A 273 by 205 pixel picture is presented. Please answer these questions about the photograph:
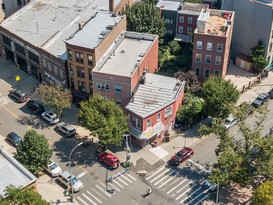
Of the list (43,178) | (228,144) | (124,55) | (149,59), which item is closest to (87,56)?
(124,55)

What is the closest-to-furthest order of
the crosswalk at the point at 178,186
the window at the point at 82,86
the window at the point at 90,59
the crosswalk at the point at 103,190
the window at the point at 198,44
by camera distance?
the crosswalk at the point at 103,190 → the crosswalk at the point at 178,186 → the window at the point at 90,59 → the window at the point at 82,86 → the window at the point at 198,44

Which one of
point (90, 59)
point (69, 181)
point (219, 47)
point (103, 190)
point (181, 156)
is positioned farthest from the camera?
point (219, 47)

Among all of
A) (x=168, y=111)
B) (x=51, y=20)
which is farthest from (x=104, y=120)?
(x=51, y=20)

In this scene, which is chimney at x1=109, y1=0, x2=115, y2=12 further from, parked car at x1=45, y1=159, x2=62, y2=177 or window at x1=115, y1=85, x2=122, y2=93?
parked car at x1=45, y1=159, x2=62, y2=177

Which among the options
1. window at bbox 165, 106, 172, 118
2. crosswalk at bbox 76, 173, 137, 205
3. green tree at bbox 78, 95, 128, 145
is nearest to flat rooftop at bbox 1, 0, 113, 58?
green tree at bbox 78, 95, 128, 145

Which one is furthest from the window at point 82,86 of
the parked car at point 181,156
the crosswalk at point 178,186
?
the crosswalk at point 178,186

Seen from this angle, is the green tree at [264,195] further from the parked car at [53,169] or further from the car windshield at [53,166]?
the car windshield at [53,166]

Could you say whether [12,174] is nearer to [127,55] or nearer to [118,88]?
[118,88]
